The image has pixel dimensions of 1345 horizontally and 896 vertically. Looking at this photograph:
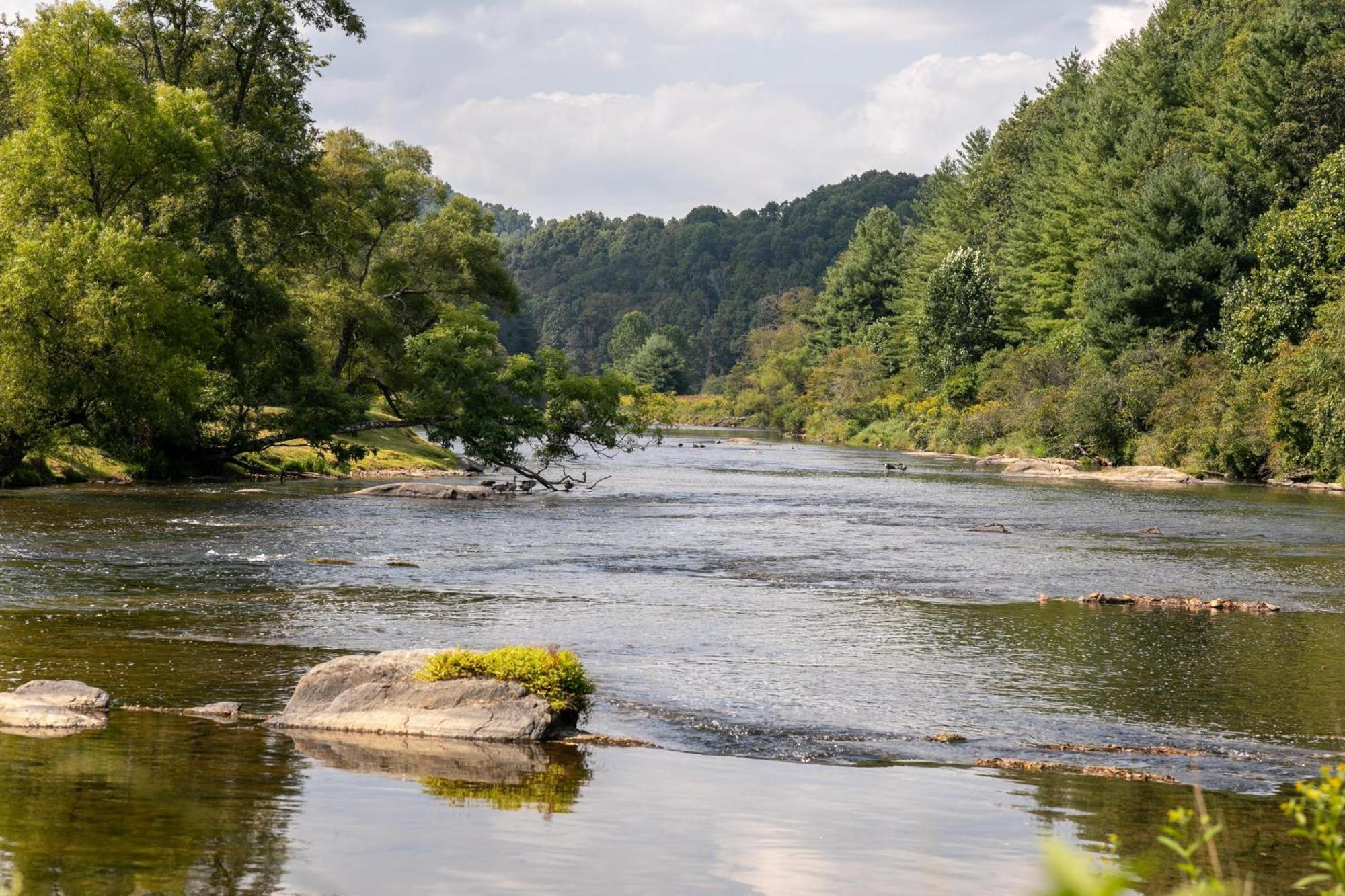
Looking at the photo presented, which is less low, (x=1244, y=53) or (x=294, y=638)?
(x=1244, y=53)

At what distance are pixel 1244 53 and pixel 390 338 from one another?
181 feet

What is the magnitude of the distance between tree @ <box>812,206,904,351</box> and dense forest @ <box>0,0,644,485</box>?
85.8 meters

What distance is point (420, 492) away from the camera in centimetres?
4597

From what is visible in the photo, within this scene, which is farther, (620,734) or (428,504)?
(428,504)

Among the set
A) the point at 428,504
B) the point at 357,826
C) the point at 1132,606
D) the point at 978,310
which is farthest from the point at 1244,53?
the point at 357,826

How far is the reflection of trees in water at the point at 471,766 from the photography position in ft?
37.1

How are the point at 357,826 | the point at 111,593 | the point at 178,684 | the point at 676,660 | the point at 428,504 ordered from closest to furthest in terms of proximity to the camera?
the point at 357,826, the point at 178,684, the point at 676,660, the point at 111,593, the point at 428,504

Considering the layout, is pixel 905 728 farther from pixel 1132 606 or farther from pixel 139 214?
pixel 139 214

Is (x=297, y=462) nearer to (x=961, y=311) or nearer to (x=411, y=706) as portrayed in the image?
(x=411, y=706)

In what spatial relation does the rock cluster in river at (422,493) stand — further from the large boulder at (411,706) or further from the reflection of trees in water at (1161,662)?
the large boulder at (411,706)

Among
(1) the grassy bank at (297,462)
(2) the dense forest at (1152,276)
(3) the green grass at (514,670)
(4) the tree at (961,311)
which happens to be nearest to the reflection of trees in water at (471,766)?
(3) the green grass at (514,670)

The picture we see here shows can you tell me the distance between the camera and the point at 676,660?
18.5m

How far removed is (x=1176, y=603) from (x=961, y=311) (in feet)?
279

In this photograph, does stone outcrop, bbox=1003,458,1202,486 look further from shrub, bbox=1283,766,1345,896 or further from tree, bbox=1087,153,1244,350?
shrub, bbox=1283,766,1345,896
